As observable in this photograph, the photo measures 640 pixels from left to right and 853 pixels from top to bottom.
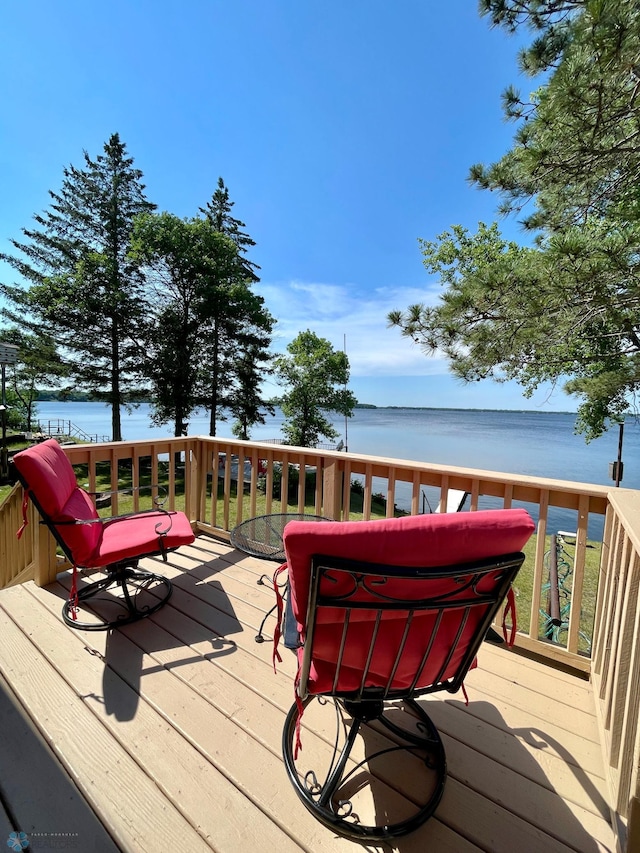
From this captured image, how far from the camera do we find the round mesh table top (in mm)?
1924

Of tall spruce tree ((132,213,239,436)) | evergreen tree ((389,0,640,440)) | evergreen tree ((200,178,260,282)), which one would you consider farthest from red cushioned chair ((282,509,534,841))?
evergreen tree ((200,178,260,282))

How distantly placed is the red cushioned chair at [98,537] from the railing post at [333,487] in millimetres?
980

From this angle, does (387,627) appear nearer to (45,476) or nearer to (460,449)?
(45,476)

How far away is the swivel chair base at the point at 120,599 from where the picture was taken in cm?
205

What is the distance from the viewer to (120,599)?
2342mm

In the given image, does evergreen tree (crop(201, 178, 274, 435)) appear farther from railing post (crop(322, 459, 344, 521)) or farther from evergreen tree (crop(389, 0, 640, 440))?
railing post (crop(322, 459, 344, 521))

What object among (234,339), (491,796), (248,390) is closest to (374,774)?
(491,796)

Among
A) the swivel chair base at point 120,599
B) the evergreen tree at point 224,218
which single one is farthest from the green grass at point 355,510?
the evergreen tree at point 224,218

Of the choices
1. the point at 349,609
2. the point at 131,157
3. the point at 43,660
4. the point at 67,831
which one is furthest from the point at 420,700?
the point at 131,157

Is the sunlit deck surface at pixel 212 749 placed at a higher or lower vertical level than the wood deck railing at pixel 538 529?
lower

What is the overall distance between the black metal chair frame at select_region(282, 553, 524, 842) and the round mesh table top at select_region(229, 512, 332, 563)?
71 centimetres

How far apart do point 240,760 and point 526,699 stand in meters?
1.31

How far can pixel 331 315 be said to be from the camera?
1653 cm

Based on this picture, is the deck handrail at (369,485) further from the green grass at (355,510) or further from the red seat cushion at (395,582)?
the red seat cushion at (395,582)
